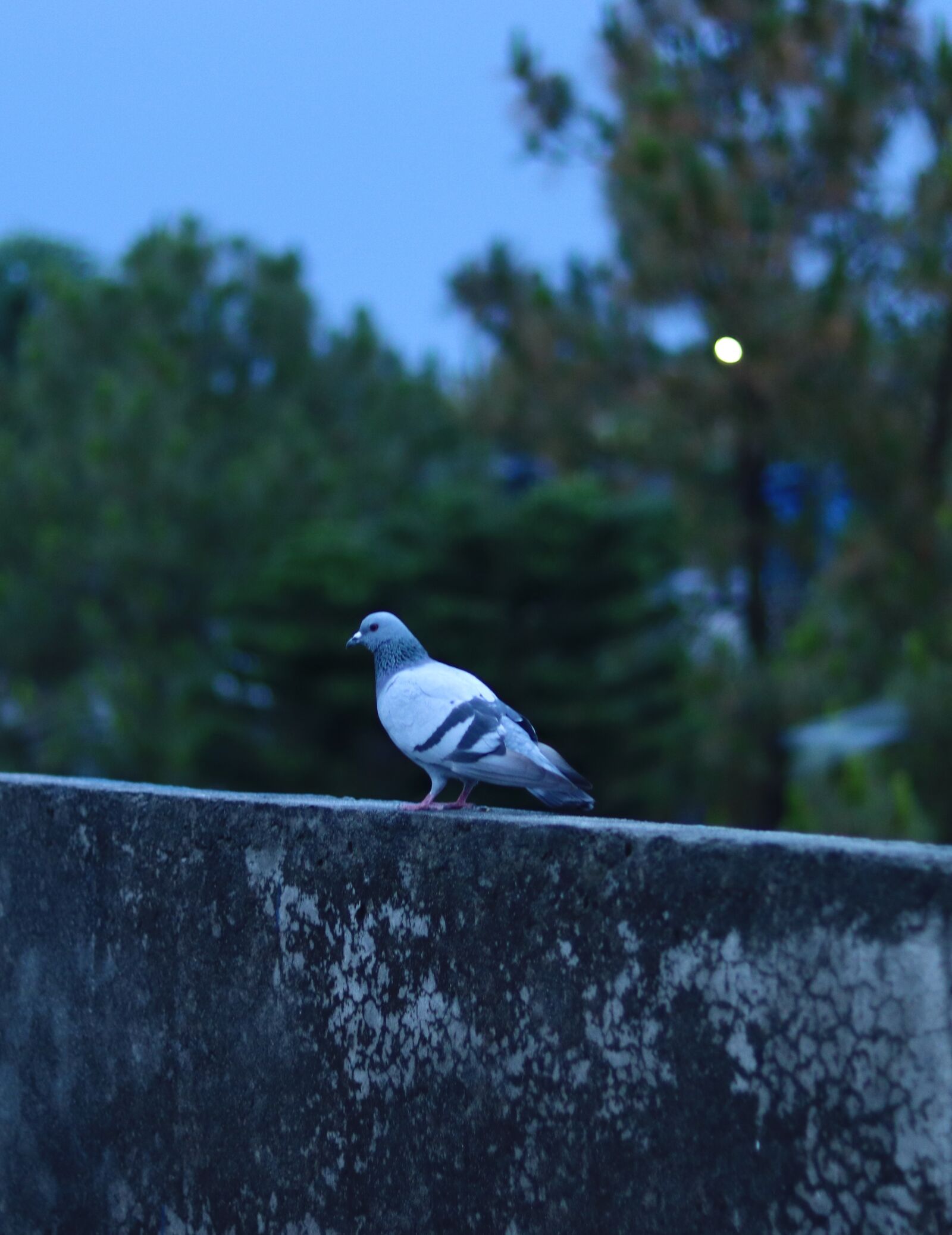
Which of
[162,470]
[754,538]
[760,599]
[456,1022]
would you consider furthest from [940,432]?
[456,1022]

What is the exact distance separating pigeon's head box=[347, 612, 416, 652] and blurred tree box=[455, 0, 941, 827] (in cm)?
875

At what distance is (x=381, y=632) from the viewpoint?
2.90 meters

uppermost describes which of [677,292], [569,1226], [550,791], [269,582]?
[677,292]

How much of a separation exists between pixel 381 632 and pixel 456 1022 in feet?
2.47

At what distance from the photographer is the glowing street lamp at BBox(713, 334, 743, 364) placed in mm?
11586

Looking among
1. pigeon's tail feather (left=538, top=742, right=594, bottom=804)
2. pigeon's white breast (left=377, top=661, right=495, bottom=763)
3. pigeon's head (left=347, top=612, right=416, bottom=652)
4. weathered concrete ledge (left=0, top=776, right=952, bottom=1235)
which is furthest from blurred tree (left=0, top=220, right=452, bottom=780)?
pigeon's tail feather (left=538, top=742, right=594, bottom=804)

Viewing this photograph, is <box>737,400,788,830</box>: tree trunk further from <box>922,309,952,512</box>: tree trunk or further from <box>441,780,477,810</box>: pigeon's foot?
<box>441,780,477,810</box>: pigeon's foot

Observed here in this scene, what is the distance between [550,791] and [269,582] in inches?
439

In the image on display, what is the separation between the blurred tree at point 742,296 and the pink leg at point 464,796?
29.6 feet

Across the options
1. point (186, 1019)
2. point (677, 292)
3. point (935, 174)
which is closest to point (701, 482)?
point (677, 292)

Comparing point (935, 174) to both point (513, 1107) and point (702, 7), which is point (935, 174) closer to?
point (702, 7)

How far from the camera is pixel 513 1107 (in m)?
2.39

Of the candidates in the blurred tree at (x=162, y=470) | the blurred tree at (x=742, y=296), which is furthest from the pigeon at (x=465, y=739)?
the blurred tree at (x=162, y=470)

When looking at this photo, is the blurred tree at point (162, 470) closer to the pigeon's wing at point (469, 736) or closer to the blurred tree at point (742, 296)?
the blurred tree at point (742, 296)
